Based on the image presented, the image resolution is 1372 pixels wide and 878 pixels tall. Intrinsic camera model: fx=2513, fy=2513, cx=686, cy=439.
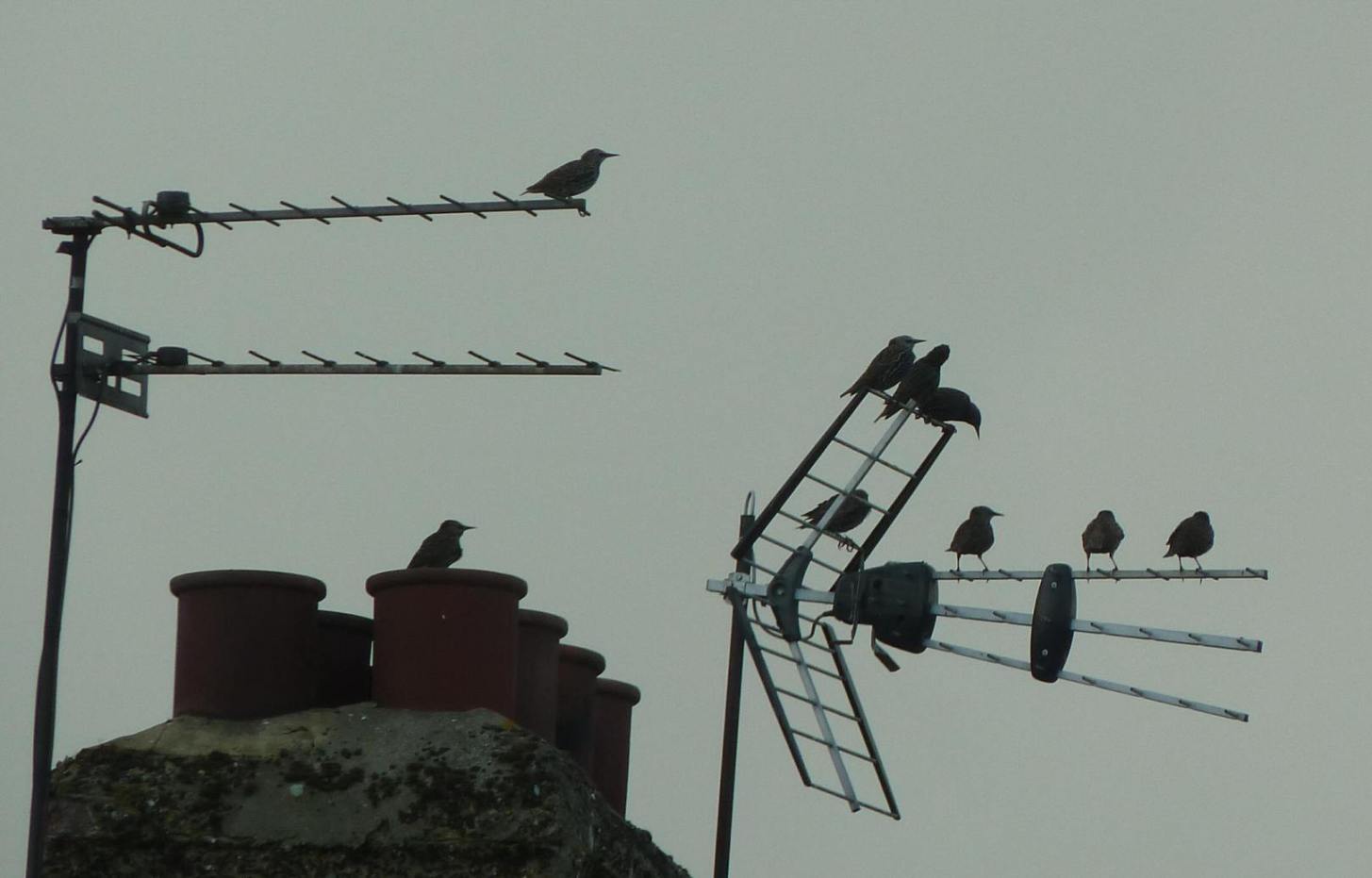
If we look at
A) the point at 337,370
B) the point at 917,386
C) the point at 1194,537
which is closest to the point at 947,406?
the point at 917,386

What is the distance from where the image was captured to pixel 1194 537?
18.7 m

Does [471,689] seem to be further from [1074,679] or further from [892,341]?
[892,341]

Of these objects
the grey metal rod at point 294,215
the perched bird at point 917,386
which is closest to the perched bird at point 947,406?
the perched bird at point 917,386

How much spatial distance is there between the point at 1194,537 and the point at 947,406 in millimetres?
6967

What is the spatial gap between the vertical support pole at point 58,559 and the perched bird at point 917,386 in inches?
153

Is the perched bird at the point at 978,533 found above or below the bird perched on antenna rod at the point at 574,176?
below

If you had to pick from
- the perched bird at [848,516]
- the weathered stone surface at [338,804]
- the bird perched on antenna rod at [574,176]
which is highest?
the bird perched on antenna rod at [574,176]

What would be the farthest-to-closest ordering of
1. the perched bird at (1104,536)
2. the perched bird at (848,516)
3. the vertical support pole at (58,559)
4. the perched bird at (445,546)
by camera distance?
the perched bird at (1104,536) → the perched bird at (445,546) → the perched bird at (848,516) → the vertical support pole at (58,559)

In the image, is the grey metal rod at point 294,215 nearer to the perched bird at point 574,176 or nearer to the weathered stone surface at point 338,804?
the weathered stone surface at point 338,804

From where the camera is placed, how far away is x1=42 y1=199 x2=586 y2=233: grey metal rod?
31.6ft

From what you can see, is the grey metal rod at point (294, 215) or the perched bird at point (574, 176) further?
the perched bird at point (574, 176)

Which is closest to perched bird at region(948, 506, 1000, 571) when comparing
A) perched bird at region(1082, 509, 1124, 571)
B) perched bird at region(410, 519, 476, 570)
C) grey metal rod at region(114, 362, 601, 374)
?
perched bird at region(1082, 509, 1124, 571)

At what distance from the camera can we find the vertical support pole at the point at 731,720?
35.8 feet

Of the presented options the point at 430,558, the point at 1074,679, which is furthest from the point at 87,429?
the point at 430,558
